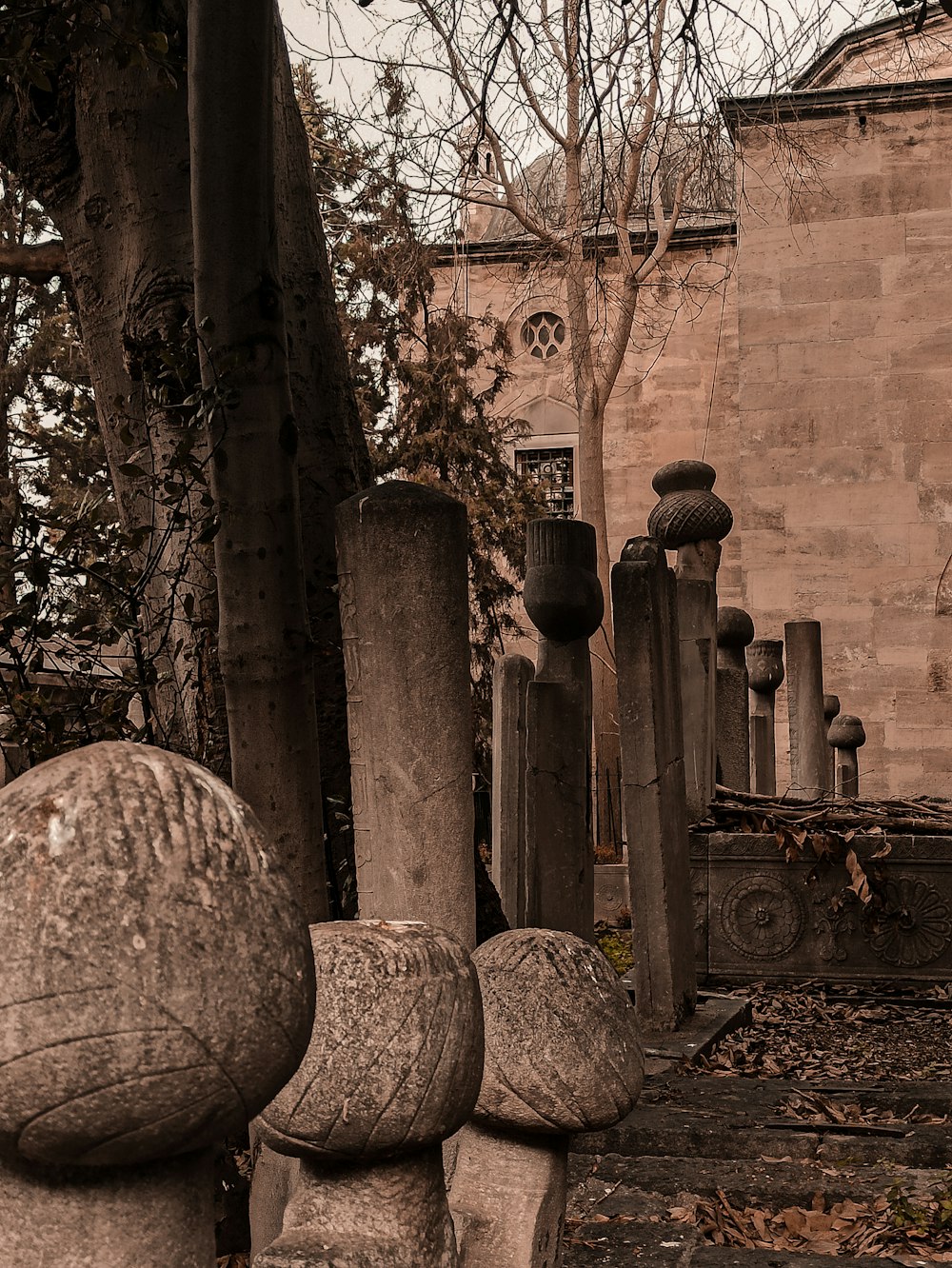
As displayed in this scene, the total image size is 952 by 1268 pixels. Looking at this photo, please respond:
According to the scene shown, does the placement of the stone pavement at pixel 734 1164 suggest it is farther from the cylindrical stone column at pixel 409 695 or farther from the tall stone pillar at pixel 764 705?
the tall stone pillar at pixel 764 705

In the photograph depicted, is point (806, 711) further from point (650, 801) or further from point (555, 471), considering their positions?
point (555, 471)

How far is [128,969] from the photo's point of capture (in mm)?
1173

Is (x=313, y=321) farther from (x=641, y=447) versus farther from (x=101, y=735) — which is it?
(x=641, y=447)

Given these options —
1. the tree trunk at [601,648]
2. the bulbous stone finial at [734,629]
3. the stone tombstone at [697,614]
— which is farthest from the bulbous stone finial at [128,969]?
the tree trunk at [601,648]

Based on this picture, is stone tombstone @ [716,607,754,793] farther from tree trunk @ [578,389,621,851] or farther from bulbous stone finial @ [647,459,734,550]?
tree trunk @ [578,389,621,851]

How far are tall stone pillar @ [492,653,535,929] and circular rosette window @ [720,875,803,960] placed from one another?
1.61 meters

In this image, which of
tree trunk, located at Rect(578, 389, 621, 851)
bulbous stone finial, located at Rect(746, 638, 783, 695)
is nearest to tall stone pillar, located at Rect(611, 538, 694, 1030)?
bulbous stone finial, located at Rect(746, 638, 783, 695)

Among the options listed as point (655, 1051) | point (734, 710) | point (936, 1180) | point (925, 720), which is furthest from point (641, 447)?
point (936, 1180)

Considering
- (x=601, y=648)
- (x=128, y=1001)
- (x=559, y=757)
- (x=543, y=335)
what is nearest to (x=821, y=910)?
(x=559, y=757)

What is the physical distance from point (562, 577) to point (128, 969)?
5339mm

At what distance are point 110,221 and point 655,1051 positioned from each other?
3.85 meters

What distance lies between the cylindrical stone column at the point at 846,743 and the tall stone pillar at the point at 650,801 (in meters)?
8.96

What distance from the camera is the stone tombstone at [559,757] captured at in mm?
6430

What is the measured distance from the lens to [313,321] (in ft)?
16.6
